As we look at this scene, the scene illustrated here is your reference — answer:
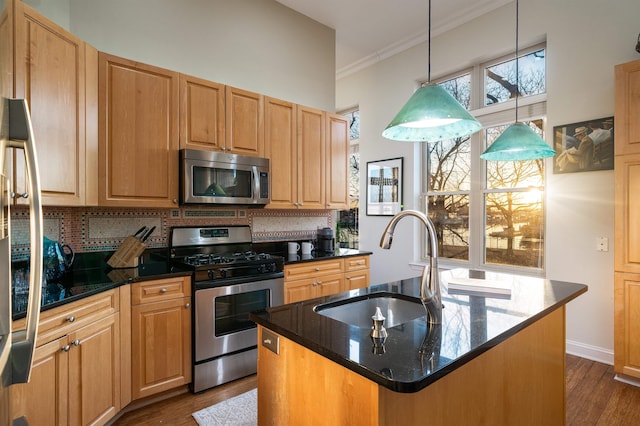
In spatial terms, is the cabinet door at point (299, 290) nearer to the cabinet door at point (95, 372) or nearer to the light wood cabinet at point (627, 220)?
the cabinet door at point (95, 372)

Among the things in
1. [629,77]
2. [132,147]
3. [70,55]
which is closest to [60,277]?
[132,147]

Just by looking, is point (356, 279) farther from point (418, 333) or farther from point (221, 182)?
point (418, 333)

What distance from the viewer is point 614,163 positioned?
8.78 ft

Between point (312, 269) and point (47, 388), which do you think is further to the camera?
point (312, 269)

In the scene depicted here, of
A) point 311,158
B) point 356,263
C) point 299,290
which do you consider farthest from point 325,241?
Answer: point 311,158

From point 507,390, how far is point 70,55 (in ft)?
9.72

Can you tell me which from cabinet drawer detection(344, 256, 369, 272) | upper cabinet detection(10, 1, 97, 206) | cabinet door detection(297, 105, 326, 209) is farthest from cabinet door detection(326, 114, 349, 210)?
upper cabinet detection(10, 1, 97, 206)

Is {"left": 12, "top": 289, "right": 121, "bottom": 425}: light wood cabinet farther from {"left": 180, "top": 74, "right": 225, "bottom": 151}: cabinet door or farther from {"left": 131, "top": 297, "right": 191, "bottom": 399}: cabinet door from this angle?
{"left": 180, "top": 74, "right": 225, "bottom": 151}: cabinet door

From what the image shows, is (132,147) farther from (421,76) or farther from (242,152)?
(421,76)

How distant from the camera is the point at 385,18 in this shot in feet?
12.7

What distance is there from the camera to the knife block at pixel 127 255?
249 cm

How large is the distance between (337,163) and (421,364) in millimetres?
3002

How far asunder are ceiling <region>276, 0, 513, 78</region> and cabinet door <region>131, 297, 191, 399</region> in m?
3.29

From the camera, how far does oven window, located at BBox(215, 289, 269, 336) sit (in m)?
2.55
